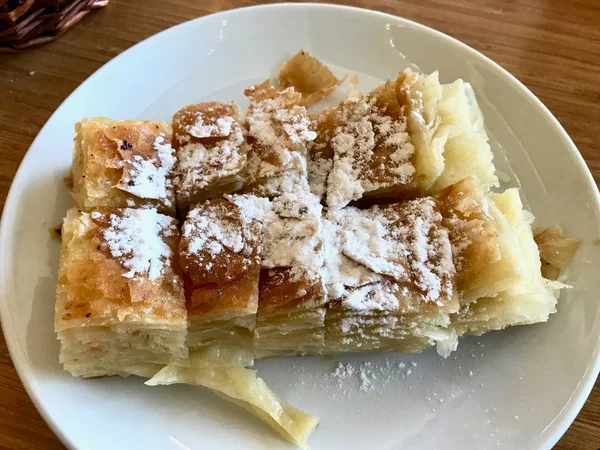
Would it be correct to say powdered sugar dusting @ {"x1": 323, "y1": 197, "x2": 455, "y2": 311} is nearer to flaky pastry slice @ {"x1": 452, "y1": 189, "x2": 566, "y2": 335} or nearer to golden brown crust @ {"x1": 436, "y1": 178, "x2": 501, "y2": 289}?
golden brown crust @ {"x1": 436, "y1": 178, "x2": 501, "y2": 289}

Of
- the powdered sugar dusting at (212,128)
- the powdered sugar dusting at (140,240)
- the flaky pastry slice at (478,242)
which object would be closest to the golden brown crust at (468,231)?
the flaky pastry slice at (478,242)

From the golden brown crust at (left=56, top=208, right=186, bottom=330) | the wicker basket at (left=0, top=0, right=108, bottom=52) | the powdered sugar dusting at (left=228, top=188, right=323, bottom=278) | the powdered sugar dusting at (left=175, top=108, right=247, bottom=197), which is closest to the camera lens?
the golden brown crust at (left=56, top=208, right=186, bottom=330)

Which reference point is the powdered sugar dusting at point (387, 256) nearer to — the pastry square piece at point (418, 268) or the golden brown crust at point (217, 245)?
the pastry square piece at point (418, 268)

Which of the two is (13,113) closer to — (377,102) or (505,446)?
(377,102)

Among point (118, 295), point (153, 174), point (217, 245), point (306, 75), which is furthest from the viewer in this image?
point (306, 75)

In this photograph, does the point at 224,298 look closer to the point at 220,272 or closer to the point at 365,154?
the point at 220,272

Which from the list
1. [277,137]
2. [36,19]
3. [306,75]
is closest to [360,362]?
[277,137]

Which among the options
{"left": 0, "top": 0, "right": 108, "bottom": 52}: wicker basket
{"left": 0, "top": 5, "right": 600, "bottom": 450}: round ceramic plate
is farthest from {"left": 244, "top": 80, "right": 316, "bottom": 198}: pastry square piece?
{"left": 0, "top": 0, "right": 108, "bottom": 52}: wicker basket
